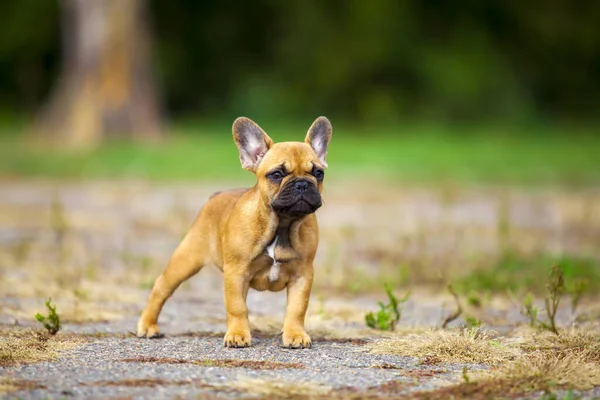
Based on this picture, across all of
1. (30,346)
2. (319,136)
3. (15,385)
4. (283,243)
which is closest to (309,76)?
(319,136)

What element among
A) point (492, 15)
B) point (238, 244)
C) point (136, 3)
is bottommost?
point (238, 244)

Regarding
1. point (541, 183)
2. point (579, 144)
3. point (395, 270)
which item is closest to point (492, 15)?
point (579, 144)

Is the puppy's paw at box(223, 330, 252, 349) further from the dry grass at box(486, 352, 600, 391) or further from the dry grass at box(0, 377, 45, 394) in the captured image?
the dry grass at box(486, 352, 600, 391)

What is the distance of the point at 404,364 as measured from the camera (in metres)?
5.96

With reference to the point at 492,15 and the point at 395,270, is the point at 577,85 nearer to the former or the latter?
the point at 492,15

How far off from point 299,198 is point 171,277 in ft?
4.34

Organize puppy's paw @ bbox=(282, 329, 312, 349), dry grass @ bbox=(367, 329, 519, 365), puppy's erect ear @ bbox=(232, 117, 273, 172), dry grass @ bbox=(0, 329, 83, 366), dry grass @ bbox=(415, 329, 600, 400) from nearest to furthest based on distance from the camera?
dry grass @ bbox=(415, 329, 600, 400), dry grass @ bbox=(0, 329, 83, 366), dry grass @ bbox=(367, 329, 519, 365), puppy's paw @ bbox=(282, 329, 312, 349), puppy's erect ear @ bbox=(232, 117, 273, 172)

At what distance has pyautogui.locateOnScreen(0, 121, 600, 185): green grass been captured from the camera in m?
19.8

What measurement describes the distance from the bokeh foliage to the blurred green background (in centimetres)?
6

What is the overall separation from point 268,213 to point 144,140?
65.2ft

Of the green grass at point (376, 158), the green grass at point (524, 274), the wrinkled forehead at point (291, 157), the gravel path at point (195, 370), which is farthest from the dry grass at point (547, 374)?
the green grass at point (376, 158)

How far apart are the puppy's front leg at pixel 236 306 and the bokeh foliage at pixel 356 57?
27881mm

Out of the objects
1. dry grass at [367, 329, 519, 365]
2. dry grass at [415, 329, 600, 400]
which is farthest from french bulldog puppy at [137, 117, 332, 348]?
dry grass at [415, 329, 600, 400]

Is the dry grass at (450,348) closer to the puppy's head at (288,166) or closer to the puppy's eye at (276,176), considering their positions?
the puppy's head at (288,166)
